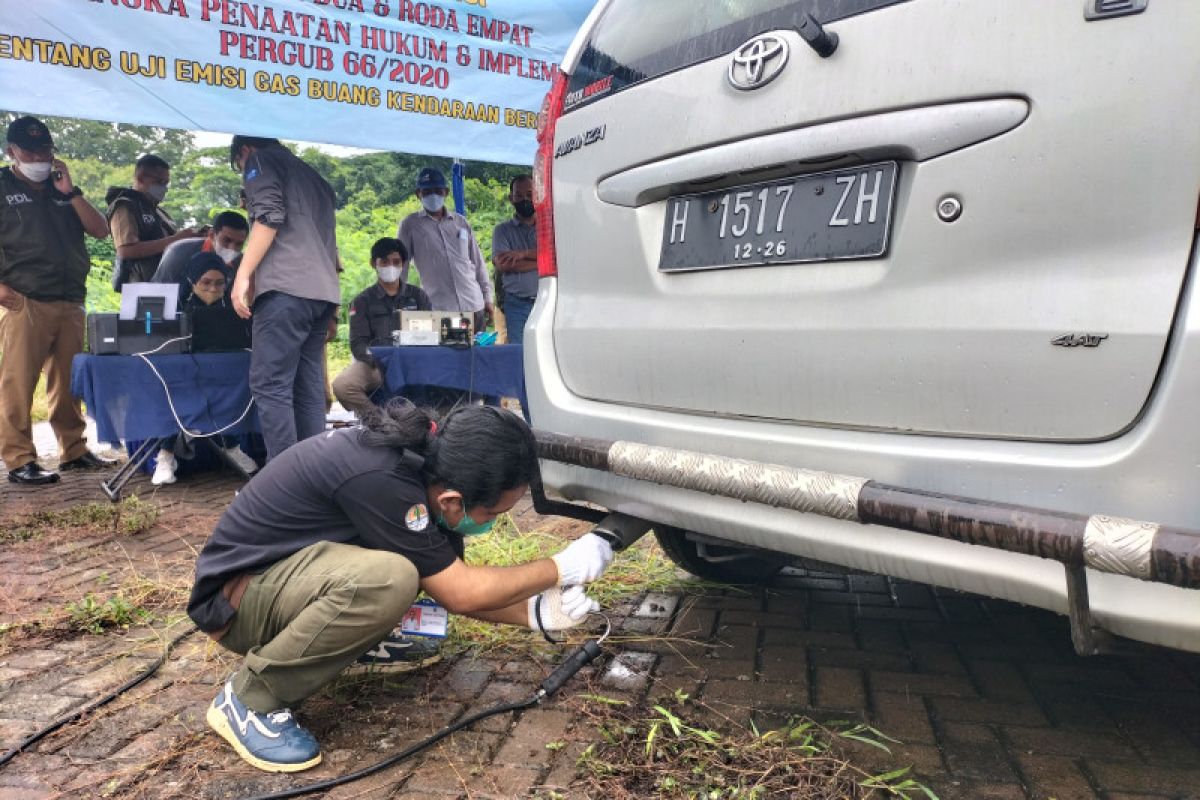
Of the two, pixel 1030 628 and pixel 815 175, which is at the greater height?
pixel 815 175

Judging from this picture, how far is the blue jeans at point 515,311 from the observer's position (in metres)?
6.61

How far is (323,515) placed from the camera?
2.02 metres

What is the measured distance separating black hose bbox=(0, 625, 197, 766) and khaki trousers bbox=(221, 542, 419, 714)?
440 millimetres

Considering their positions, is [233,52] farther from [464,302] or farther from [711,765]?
[711,765]

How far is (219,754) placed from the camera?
1943 millimetres

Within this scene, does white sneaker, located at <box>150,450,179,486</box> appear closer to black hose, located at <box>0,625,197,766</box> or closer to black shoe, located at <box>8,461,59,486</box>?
black shoe, located at <box>8,461,59,486</box>

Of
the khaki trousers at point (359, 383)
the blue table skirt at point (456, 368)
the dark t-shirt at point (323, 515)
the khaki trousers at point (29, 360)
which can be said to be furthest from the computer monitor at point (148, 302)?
the dark t-shirt at point (323, 515)

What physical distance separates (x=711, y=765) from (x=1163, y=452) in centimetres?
103

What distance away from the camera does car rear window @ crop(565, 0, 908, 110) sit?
1729mm

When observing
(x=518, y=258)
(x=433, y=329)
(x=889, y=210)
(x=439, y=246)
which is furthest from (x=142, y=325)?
(x=889, y=210)

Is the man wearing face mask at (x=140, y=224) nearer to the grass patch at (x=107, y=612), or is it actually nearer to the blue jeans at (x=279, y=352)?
the blue jeans at (x=279, y=352)

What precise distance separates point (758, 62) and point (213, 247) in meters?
5.03

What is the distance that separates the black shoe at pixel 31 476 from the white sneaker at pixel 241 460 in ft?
3.00

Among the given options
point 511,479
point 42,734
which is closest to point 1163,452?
point 511,479
